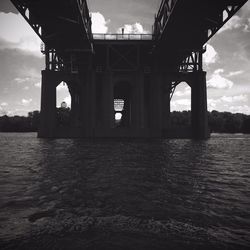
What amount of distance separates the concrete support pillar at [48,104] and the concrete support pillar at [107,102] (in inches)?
235

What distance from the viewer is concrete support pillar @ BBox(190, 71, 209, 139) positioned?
36.6 metres

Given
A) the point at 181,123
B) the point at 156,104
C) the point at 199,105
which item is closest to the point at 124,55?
the point at 156,104

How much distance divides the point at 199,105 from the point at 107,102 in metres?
11.3

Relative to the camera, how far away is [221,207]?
516cm

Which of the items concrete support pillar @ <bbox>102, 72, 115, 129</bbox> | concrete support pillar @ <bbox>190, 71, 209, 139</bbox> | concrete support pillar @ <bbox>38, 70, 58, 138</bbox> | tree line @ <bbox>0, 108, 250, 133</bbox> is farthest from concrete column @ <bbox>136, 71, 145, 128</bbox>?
tree line @ <bbox>0, 108, 250, 133</bbox>

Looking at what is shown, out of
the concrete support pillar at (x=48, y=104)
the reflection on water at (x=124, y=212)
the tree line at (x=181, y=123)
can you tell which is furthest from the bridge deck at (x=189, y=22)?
the tree line at (x=181, y=123)

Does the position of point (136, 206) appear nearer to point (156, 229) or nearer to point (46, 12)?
point (156, 229)

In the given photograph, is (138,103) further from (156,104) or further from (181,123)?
(181,123)

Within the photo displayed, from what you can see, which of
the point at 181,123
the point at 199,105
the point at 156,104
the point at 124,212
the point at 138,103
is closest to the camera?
the point at 124,212

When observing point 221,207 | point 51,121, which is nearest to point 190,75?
point 51,121

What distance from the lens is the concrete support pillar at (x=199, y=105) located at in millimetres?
36625

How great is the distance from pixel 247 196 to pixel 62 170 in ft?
18.6

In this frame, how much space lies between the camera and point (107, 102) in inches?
1457

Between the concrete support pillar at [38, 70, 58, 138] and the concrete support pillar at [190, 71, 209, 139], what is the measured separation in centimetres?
1707
